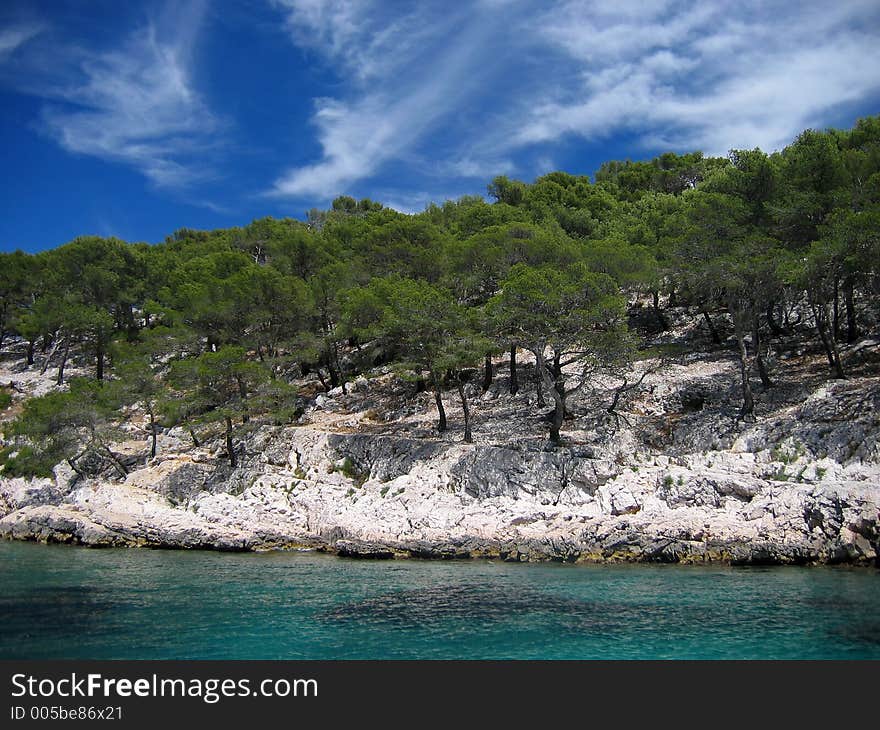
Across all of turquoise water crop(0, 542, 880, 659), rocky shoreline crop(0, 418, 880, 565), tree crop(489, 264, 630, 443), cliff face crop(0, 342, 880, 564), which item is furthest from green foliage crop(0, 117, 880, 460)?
turquoise water crop(0, 542, 880, 659)

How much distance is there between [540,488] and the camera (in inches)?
935

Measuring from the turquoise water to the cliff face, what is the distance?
60.9 inches

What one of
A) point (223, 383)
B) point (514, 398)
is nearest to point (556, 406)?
point (514, 398)

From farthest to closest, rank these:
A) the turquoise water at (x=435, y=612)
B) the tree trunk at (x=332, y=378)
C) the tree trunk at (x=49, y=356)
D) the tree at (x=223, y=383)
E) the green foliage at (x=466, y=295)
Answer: the tree trunk at (x=49, y=356) → the tree trunk at (x=332, y=378) → the tree at (x=223, y=383) → the green foliage at (x=466, y=295) → the turquoise water at (x=435, y=612)

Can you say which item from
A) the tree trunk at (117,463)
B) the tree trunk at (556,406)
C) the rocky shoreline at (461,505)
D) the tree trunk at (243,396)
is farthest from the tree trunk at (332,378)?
the tree trunk at (556,406)

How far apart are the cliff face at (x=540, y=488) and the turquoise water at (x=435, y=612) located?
1548mm

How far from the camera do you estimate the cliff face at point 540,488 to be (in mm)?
19672

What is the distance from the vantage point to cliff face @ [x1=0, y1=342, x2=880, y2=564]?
64.5ft

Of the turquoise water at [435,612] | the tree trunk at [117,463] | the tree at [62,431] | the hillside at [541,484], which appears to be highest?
the tree at [62,431]

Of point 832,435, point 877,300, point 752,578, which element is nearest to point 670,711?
point 752,578

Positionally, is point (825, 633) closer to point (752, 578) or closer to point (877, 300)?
point (752, 578)

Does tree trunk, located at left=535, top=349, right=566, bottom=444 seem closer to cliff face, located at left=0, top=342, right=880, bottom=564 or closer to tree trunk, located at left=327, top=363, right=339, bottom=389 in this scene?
cliff face, located at left=0, top=342, right=880, bottom=564

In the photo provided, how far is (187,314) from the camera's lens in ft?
119

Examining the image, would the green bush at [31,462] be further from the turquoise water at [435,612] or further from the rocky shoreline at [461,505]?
the turquoise water at [435,612]
